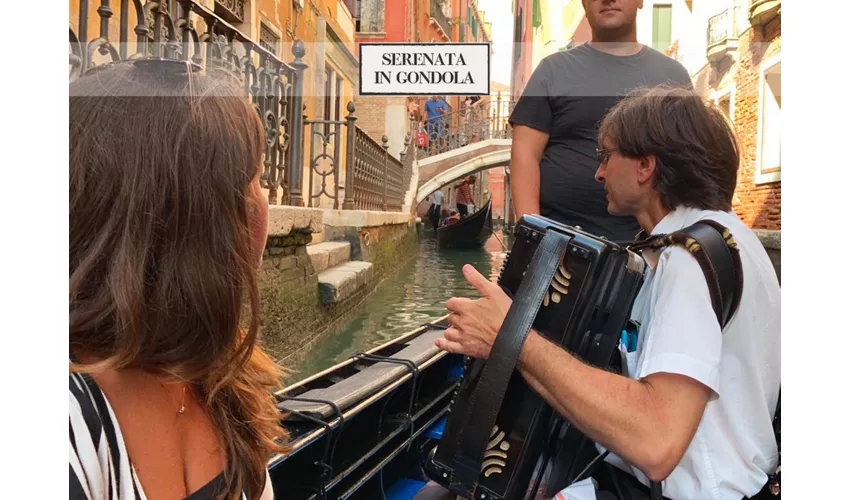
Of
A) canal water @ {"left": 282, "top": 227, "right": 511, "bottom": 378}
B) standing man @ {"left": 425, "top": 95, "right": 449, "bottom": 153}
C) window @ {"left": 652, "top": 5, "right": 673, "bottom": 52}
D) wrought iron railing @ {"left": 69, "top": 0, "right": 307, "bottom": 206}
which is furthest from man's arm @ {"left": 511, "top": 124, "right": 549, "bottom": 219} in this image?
canal water @ {"left": 282, "top": 227, "right": 511, "bottom": 378}

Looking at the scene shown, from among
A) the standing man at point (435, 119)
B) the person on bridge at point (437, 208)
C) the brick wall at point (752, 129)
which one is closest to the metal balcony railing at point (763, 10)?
the brick wall at point (752, 129)

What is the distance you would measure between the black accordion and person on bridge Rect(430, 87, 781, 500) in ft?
0.06

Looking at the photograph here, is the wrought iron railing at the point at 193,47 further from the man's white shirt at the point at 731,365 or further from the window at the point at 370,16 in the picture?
the man's white shirt at the point at 731,365

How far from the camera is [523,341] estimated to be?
0.57 metres

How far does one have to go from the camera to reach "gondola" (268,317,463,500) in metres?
0.82

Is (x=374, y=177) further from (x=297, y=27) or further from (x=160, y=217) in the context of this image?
(x=160, y=217)

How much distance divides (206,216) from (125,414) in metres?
0.14

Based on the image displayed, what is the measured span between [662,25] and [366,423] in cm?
71

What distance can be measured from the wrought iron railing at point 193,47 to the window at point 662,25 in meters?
0.43

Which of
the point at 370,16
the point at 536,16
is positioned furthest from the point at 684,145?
the point at 370,16

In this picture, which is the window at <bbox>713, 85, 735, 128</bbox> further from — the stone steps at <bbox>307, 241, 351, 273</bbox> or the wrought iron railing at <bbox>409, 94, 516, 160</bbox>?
the stone steps at <bbox>307, 241, 351, 273</bbox>
